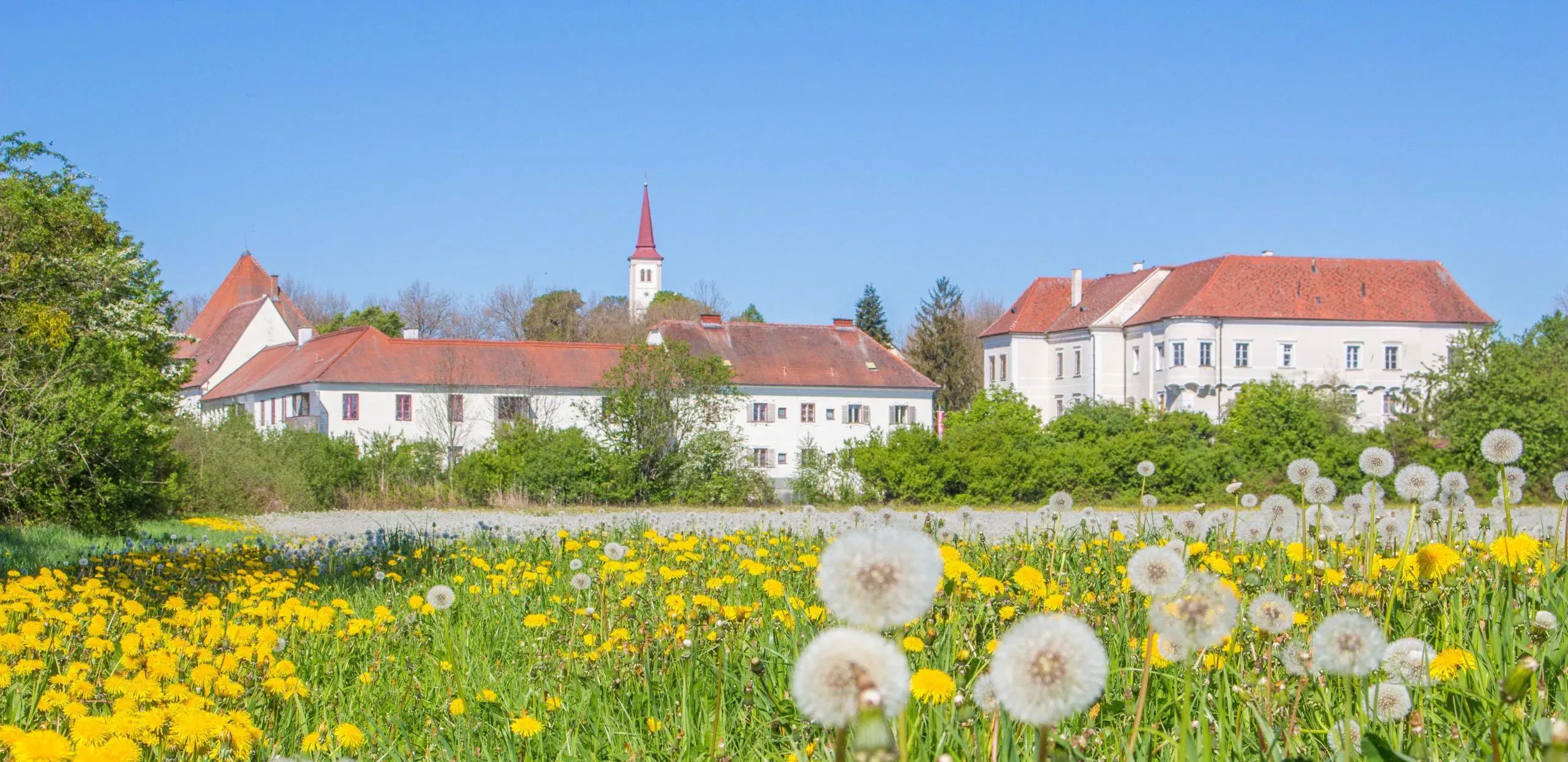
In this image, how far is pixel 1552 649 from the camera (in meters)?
3.61

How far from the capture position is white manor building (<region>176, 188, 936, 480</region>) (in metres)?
50.7

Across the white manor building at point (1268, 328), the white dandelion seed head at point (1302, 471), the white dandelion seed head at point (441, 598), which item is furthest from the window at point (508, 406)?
the white dandelion seed head at point (1302, 471)

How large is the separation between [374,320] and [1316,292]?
5044cm

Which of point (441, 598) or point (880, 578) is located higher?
point (880, 578)

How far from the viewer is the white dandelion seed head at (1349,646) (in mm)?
1995

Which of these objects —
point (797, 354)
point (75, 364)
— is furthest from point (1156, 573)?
point (797, 354)

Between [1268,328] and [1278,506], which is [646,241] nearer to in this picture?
[1268,328]

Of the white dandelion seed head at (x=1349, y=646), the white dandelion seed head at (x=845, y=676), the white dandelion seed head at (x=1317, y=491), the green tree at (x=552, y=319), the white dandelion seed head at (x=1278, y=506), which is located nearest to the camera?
the white dandelion seed head at (x=845, y=676)

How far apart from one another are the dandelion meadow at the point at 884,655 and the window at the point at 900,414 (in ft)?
164

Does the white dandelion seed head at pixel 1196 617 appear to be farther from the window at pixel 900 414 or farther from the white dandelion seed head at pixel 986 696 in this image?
the window at pixel 900 414

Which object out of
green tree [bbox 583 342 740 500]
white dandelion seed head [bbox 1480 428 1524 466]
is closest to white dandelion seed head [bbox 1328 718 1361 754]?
white dandelion seed head [bbox 1480 428 1524 466]

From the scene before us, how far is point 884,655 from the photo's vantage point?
131cm

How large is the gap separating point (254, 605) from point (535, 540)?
3223 millimetres

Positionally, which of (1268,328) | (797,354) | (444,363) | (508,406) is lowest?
(508,406)
